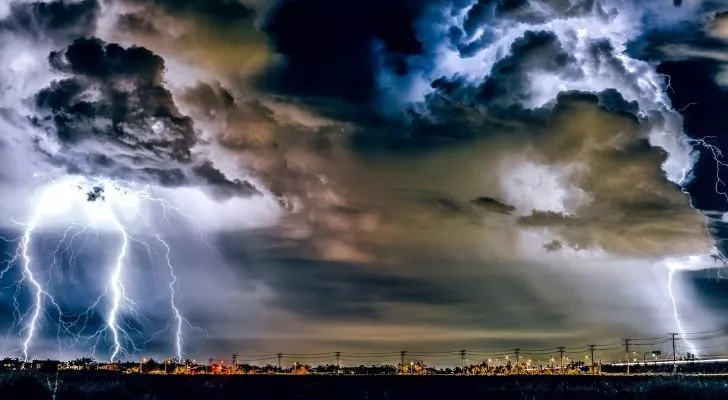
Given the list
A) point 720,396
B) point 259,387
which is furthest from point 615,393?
point 259,387

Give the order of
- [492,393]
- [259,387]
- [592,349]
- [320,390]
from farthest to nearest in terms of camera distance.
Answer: [592,349] → [259,387] → [320,390] → [492,393]

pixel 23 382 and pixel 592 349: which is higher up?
pixel 592 349

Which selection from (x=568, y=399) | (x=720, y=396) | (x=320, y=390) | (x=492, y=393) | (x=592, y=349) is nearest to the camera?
(x=720, y=396)

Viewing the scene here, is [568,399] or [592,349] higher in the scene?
[592,349]

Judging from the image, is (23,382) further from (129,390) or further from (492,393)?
(492,393)

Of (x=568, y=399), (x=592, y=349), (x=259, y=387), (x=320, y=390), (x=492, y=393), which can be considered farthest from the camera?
(x=592, y=349)

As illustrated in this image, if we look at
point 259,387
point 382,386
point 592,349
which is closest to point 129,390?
point 259,387

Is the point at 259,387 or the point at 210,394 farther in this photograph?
the point at 259,387

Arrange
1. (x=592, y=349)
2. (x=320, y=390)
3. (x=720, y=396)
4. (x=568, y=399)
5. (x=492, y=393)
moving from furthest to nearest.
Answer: (x=592, y=349), (x=320, y=390), (x=492, y=393), (x=568, y=399), (x=720, y=396)

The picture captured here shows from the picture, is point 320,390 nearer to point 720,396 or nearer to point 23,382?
point 23,382
